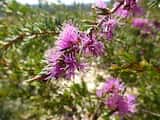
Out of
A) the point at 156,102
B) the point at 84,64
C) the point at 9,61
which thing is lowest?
the point at 156,102

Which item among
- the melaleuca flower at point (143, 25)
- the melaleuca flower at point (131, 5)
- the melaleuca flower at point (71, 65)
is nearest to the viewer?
the melaleuca flower at point (71, 65)

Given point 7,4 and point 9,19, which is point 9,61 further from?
point 9,19

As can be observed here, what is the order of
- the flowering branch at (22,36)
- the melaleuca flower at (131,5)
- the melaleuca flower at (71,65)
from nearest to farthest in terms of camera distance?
the melaleuca flower at (71,65)
the melaleuca flower at (131,5)
the flowering branch at (22,36)

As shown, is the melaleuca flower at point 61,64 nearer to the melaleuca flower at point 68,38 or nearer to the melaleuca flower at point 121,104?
the melaleuca flower at point 68,38

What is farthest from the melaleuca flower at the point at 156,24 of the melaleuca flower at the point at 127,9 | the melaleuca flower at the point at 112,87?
the melaleuca flower at the point at 127,9

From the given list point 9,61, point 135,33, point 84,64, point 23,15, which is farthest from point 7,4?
point 135,33

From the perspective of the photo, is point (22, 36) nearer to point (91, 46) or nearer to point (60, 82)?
point (91, 46)

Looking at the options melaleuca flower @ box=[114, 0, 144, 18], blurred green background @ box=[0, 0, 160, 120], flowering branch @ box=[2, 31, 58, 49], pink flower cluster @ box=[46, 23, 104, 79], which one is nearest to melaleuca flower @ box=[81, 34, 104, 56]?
pink flower cluster @ box=[46, 23, 104, 79]
